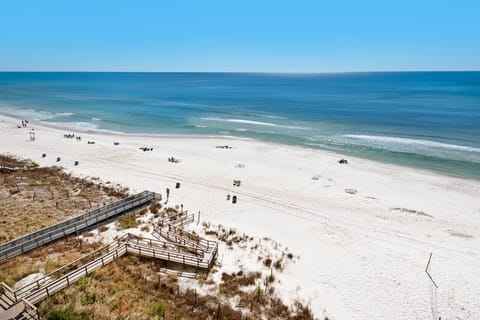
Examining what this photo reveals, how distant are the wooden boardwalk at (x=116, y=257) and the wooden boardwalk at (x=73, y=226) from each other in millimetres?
3247

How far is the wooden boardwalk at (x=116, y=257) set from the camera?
36.2 feet

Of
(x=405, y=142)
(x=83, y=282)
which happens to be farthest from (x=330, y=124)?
(x=83, y=282)

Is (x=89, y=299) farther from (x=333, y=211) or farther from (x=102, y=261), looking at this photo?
(x=333, y=211)

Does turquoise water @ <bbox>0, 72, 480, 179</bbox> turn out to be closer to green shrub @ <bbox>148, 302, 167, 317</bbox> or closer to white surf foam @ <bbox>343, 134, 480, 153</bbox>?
white surf foam @ <bbox>343, 134, 480, 153</bbox>

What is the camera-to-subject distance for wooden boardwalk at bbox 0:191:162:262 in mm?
15148

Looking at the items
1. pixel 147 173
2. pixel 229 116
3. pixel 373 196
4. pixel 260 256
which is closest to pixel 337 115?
pixel 229 116

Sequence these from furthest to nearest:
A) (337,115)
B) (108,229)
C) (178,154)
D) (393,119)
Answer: (337,115), (393,119), (178,154), (108,229)

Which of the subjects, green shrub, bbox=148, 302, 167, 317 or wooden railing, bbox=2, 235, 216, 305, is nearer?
green shrub, bbox=148, 302, 167, 317

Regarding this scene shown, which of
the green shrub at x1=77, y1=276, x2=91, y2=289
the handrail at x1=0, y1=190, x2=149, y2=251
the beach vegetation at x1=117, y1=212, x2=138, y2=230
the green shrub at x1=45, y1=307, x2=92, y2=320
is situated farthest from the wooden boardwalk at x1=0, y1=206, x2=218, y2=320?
the handrail at x1=0, y1=190, x2=149, y2=251

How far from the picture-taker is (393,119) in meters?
57.9

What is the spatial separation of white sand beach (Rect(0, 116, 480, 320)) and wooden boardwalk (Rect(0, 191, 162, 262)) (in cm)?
305

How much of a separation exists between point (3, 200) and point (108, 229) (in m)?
9.98

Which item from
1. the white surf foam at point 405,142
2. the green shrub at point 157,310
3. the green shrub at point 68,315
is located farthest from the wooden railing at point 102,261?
the white surf foam at point 405,142

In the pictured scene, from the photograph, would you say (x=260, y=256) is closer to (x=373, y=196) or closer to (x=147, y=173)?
(x=373, y=196)
